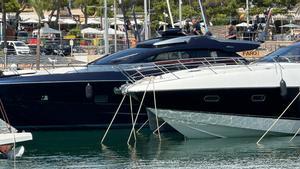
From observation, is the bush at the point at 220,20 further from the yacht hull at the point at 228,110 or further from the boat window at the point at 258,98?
the boat window at the point at 258,98

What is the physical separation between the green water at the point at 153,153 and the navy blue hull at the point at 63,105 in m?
0.45

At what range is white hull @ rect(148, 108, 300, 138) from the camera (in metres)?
21.5

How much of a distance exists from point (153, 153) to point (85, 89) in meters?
3.82

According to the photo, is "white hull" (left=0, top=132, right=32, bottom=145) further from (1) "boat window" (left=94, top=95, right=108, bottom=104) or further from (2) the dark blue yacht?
(1) "boat window" (left=94, top=95, right=108, bottom=104)

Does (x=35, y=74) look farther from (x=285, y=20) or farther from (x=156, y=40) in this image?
(x=285, y=20)

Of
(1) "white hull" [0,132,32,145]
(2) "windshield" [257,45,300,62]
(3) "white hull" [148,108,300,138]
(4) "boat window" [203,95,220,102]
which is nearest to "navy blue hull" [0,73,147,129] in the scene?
(3) "white hull" [148,108,300,138]

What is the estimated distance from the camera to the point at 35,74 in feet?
78.1

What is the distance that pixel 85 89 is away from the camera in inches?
926

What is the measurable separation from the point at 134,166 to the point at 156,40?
6.71 metres

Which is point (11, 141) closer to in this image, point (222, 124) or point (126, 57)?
point (222, 124)

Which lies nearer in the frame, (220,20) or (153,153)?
(153,153)

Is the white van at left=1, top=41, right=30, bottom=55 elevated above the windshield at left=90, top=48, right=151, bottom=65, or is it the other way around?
the windshield at left=90, top=48, right=151, bottom=65

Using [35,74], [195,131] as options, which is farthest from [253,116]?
Result: [35,74]

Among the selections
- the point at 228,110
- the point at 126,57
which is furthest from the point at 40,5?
the point at 228,110
